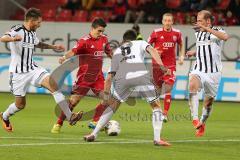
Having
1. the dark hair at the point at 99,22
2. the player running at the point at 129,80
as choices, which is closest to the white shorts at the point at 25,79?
the dark hair at the point at 99,22

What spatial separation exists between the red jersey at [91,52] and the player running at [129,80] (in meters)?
1.98

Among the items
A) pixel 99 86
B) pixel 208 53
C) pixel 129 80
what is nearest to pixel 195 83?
pixel 208 53

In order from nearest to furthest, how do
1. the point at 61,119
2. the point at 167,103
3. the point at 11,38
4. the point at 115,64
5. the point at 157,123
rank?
the point at 157,123
the point at 115,64
the point at 11,38
the point at 61,119
the point at 167,103

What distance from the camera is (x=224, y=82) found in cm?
2139

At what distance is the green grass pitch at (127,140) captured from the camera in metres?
10.9

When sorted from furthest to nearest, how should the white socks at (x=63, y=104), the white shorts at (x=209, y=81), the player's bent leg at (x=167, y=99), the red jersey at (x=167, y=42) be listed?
the red jersey at (x=167, y=42)
the player's bent leg at (x=167, y=99)
the white shorts at (x=209, y=81)
the white socks at (x=63, y=104)

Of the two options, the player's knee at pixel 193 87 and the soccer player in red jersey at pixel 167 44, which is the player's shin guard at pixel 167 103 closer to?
the soccer player in red jersey at pixel 167 44

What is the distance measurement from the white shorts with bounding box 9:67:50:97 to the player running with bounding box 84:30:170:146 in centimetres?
173

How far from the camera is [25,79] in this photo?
45.3ft

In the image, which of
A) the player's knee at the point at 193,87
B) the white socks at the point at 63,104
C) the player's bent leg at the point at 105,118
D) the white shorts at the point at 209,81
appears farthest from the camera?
the white shorts at the point at 209,81

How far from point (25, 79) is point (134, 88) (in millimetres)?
2357

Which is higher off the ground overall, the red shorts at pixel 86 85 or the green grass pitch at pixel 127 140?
the red shorts at pixel 86 85

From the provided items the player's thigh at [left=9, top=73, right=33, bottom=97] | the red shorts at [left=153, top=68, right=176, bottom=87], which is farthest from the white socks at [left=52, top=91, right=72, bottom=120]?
the red shorts at [left=153, top=68, right=176, bottom=87]

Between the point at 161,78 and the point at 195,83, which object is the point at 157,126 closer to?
the point at 195,83
